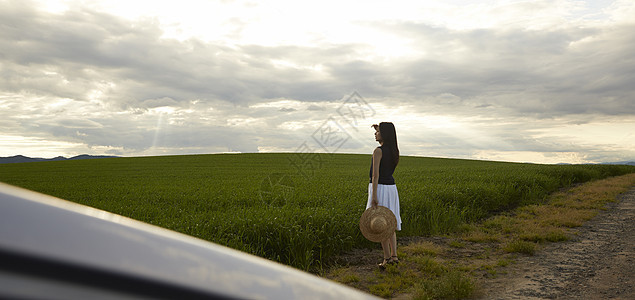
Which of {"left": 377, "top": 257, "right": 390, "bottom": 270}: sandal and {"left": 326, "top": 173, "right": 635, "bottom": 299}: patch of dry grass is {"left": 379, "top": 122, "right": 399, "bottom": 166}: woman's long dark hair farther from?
{"left": 326, "top": 173, "right": 635, "bottom": 299}: patch of dry grass

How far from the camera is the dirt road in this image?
18.4 ft

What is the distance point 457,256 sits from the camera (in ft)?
25.5

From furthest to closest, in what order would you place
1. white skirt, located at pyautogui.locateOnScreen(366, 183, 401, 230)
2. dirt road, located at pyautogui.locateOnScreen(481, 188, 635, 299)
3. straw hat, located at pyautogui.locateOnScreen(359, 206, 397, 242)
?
white skirt, located at pyautogui.locateOnScreen(366, 183, 401, 230)
straw hat, located at pyautogui.locateOnScreen(359, 206, 397, 242)
dirt road, located at pyautogui.locateOnScreen(481, 188, 635, 299)

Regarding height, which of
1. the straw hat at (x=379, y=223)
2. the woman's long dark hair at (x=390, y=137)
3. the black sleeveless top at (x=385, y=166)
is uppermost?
the woman's long dark hair at (x=390, y=137)

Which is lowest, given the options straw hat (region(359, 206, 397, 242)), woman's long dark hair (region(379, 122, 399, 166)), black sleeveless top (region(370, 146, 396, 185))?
straw hat (region(359, 206, 397, 242))

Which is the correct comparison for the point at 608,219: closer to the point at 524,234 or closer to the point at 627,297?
the point at 524,234

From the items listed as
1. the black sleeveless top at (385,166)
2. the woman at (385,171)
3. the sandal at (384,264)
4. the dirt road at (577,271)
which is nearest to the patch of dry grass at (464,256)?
the sandal at (384,264)

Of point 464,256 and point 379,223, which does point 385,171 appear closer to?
point 379,223

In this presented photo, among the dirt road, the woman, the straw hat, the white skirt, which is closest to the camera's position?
the dirt road

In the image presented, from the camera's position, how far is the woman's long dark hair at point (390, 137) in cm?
680

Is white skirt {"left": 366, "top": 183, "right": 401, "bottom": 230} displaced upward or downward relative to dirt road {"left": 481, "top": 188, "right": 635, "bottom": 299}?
upward

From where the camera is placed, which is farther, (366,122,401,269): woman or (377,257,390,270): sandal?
(377,257,390,270): sandal

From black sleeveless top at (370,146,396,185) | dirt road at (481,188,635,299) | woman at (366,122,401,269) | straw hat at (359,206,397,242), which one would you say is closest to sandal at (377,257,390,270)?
woman at (366,122,401,269)

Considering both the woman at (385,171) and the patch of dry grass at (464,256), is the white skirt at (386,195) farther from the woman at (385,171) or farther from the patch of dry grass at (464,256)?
the patch of dry grass at (464,256)
